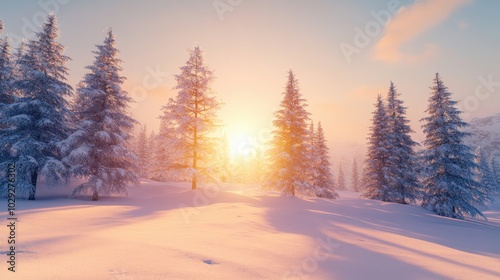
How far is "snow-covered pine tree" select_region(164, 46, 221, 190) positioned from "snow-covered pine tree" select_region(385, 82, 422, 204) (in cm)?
1937

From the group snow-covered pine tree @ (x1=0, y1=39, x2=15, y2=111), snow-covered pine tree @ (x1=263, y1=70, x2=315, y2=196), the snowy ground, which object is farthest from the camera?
snow-covered pine tree @ (x1=263, y1=70, x2=315, y2=196)

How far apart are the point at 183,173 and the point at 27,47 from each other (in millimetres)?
12417

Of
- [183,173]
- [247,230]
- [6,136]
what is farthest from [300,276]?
[6,136]

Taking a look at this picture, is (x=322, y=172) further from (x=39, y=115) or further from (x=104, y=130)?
(x=39, y=115)

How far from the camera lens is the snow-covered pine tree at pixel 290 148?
65.2 ft

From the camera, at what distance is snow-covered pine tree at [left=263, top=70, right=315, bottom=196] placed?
19.9 metres

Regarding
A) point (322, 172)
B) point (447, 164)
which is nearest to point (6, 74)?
point (322, 172)

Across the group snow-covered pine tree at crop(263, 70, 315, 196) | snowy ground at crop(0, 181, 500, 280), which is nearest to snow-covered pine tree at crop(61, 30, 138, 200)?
snowy ground at crop(0, 181, 500, 280)

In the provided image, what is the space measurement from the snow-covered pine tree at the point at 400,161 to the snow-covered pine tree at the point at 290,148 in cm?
1122

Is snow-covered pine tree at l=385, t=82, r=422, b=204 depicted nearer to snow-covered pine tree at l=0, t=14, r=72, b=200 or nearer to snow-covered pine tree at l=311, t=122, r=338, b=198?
snow-covered pine tree at l=311, t=122, r=338, b=198

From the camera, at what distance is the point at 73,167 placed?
14.7m

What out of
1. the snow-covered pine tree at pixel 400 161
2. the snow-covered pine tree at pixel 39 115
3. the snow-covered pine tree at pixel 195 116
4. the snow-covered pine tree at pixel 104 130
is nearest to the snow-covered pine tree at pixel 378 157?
the snow-covered pine tree at pixel 400 161

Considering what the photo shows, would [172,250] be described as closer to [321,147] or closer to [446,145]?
[446,145]

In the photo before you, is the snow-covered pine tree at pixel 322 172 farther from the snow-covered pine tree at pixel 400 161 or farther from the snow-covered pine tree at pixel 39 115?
the snow-covered pine tree at pixel 39 115
